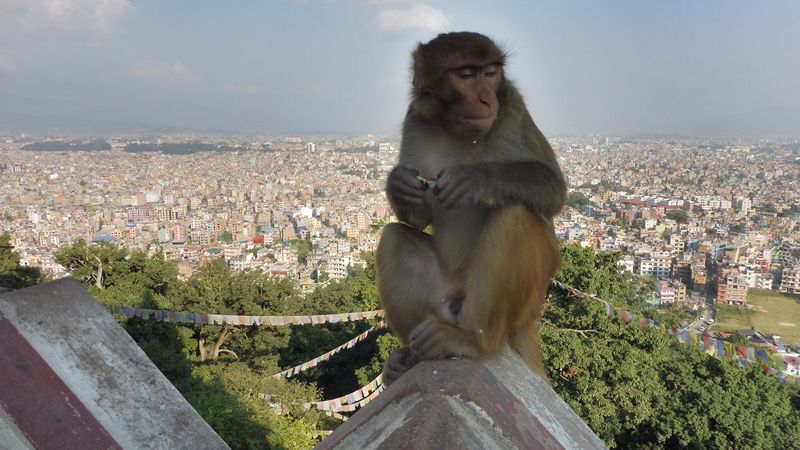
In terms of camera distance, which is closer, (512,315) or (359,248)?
(512,315)

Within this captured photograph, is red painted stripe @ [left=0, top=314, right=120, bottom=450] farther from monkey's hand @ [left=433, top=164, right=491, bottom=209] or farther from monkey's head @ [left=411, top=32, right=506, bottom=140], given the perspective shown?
monkey's head @ [left=411, top=32, right=506, bottom=140]

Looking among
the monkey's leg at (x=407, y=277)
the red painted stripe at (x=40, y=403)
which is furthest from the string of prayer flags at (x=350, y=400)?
the red painted stripe at (x=40, y=403)

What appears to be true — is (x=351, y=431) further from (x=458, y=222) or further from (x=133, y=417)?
(x=458, y=222)

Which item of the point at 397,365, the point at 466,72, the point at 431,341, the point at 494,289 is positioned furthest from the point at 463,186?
the point at 397,365

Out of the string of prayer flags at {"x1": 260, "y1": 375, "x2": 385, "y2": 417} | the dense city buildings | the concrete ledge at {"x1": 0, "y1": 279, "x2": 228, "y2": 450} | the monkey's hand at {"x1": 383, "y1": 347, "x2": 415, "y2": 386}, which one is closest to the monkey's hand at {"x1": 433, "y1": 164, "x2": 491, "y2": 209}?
the monkey's hand at {"x1": 383, "y1": 347, "x2": 415, "y2": 386}

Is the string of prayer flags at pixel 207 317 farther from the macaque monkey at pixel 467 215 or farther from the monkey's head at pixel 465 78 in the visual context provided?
the monkey's head at pixel 465 78

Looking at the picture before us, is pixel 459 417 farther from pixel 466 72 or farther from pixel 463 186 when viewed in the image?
pixel 466 72

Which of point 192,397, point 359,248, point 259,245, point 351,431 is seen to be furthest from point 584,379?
point 259,245
